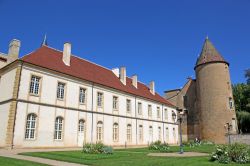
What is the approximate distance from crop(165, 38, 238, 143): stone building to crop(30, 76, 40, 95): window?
26942 millimetres

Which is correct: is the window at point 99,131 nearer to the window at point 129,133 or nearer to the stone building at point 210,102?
the window at point 129,133

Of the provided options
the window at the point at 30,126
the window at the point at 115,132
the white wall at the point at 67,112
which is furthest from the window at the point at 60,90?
the window at the point at 115,132

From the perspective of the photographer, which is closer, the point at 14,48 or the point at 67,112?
the point at 14,48

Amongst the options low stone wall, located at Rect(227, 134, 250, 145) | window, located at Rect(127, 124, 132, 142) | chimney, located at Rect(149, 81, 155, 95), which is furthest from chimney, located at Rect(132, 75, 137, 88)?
low stone wall, located at Rect(227, 134, 250, 145)

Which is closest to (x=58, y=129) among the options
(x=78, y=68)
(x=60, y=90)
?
(x=60, y=90)

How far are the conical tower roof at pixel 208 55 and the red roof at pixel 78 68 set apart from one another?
1211 centimetres

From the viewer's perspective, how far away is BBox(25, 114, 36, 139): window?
19.7 metres

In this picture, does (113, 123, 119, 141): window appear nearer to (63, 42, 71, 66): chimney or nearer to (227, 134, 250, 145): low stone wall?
(63, 42, 71, 66): chimney

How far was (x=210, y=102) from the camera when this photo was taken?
38.6m

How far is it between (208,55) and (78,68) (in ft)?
78.1

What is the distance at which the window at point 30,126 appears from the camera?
777 inches

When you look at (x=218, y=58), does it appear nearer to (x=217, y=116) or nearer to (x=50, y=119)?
(x=217, y=116)

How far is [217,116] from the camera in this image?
37.5 meters

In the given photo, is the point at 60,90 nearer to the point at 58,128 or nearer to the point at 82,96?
the point at 82,96
